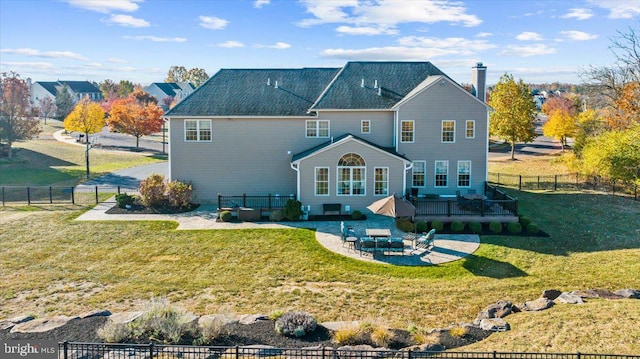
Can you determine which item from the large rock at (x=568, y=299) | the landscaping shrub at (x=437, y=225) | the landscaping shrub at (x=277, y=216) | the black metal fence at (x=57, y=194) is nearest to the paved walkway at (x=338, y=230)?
the landscaping shrub at (x=437, y=225)

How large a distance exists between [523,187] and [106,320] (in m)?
31.2

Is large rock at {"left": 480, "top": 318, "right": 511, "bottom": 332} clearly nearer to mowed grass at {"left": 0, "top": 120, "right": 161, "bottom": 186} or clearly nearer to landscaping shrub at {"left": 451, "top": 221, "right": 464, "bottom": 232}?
landscaping shrub at {"left": 451, "top": 221, "right": 464, "bottom": 232}

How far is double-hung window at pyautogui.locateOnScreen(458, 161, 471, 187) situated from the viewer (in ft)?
94.5

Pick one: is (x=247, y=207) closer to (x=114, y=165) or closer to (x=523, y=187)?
(x=523, y=187)

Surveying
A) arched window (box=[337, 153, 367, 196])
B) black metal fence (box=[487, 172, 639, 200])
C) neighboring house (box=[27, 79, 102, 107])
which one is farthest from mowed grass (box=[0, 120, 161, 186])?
neighboring house (box=[27, 79, 102, 107])

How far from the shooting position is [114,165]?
46.5 meters

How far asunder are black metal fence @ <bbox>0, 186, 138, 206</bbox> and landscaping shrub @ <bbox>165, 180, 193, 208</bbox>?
4903mm

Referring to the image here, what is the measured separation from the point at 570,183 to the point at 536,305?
26.0 metres

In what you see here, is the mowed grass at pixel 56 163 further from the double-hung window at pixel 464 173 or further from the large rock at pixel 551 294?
the large rock at pixel 551 294

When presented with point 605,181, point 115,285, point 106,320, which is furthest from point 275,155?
point 605,181

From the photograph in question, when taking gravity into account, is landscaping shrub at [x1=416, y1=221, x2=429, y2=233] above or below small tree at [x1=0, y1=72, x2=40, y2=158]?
below

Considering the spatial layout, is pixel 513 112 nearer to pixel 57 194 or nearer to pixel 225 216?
pixel 225 216

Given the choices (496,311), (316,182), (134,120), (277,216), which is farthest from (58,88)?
(496,311)

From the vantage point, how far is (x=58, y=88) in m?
99.8
